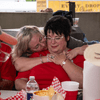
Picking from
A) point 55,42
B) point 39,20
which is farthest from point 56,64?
point 39,20

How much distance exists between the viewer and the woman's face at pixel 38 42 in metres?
1.57

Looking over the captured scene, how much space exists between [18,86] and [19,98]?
59cm

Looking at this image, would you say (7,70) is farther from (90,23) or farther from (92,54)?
(90,23)

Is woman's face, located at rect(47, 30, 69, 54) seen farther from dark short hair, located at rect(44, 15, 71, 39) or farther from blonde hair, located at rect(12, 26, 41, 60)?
blonde hair, located at rect(12, 26, 41, 60)

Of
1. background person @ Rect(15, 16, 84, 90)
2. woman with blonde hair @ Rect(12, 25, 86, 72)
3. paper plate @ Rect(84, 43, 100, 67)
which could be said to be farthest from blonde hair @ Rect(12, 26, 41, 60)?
paper plate @ Rect(84, 43, 100, 67)

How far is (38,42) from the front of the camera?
158 cm

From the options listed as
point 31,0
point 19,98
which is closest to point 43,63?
point 19,98

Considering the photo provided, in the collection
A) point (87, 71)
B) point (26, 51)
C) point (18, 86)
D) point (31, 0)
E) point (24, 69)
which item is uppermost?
point (31, 0)

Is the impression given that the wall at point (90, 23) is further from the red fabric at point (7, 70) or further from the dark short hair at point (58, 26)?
the red fabric at point (7, 70)

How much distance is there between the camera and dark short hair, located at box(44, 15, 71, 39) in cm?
156

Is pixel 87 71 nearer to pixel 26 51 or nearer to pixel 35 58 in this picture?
pixel 35 58

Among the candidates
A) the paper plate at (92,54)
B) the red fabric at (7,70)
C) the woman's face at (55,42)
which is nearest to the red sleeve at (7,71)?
the red fabric at (7,70)

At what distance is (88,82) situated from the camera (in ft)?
2.20

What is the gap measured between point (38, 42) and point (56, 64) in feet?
0.87
